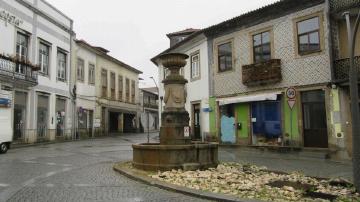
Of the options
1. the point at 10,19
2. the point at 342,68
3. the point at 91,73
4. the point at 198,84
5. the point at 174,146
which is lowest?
the point at 174,146

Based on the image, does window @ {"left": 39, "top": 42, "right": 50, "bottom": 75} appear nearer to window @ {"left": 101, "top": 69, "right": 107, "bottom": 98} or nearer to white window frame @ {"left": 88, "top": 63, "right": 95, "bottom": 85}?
white window frame @ {"left": 88, "top": 63, "right": 95, "bottom": 85}

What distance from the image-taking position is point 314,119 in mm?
16656

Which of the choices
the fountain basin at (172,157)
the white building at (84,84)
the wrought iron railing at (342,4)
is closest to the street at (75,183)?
the fountain basin at (172,157)

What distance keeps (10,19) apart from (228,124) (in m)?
15.0

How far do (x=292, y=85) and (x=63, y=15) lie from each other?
20905mm

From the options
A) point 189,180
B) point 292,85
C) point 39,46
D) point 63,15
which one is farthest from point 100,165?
point 63,15

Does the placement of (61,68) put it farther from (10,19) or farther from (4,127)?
(4,127)

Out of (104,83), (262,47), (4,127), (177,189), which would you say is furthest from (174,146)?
(104,83)

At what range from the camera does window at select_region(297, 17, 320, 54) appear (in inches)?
655

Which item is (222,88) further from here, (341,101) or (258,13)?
(341,101)

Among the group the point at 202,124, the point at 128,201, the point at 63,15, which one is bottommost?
the point at 128,201

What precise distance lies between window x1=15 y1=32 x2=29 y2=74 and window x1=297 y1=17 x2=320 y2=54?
16890 mm

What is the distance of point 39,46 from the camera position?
26594 mm

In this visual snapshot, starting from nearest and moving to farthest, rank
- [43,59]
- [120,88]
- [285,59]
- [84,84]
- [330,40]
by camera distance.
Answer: [330,40] → [285,59] → [43,59] → [84,84] → [120,88]
